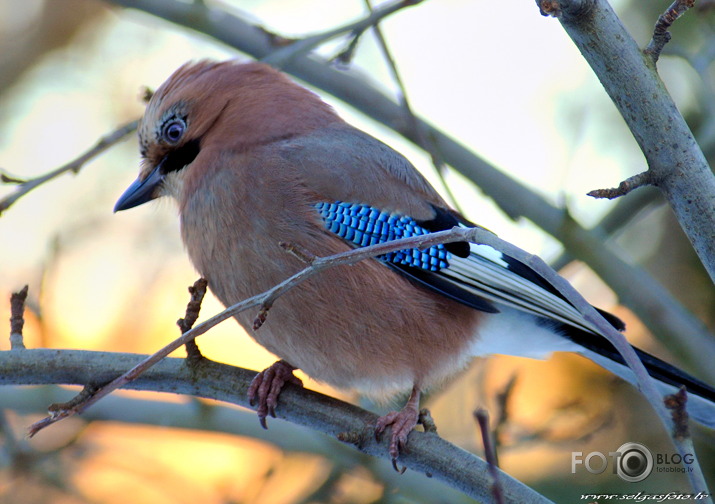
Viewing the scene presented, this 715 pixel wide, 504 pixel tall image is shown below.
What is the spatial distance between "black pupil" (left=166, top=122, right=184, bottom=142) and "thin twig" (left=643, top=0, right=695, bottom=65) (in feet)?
7.45

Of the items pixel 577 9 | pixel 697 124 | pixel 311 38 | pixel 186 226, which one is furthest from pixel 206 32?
pixel 697 124

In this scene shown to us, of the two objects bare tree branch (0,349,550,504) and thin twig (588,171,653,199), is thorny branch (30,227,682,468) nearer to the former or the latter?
thin twig (588,171,653,199)

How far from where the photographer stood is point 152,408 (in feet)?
13.4

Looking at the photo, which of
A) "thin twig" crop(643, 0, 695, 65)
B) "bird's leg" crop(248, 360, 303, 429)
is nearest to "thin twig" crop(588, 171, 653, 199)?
"thin twig" crop(643, 0, 695, 65)

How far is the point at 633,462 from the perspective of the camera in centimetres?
395

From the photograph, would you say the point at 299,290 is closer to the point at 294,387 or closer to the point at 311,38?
the point at 294,387

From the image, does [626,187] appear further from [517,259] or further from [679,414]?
[679,414]

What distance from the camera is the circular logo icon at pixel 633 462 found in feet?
12.2

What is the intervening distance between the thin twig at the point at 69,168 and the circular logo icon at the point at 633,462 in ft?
8.54

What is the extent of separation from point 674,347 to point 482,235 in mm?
2312

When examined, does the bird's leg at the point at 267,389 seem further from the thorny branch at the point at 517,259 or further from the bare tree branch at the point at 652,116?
the bare tree branch at the point at 652,116

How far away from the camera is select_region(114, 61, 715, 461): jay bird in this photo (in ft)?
11.0

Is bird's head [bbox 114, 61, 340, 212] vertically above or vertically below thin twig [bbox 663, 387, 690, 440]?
above

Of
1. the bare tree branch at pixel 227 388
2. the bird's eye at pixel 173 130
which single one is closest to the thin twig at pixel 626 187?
the bare tree branch at pixel 227 388
